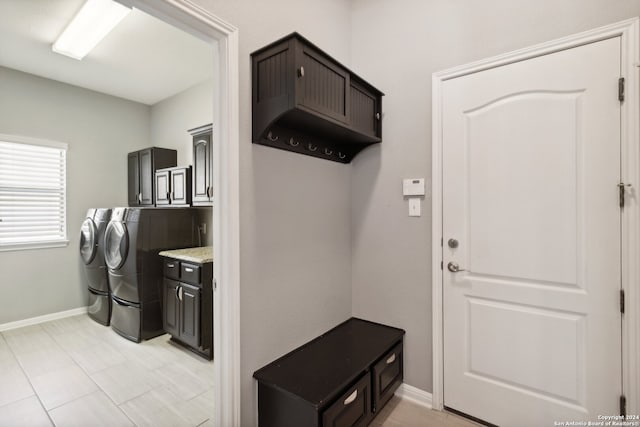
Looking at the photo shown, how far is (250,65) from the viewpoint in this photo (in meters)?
1.48

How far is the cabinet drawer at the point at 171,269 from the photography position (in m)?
2.81

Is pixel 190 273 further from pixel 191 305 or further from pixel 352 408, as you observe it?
pixel 352 408

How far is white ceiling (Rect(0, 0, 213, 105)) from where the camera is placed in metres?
2.36

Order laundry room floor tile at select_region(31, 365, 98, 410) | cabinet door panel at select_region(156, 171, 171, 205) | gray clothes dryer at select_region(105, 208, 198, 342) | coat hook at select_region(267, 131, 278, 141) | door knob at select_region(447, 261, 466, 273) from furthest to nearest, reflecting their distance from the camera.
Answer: cabinet door panel at select_region(156, 171, 171, 205) < gray clothes dryer at select_region(105, 208, 198, 342) < laundry room floor tile at select_region(31, 365, 98, 410) < door knob at select_region(447, 261, 466, 273) < coat hook at select_region(267, 131, 278, 141)

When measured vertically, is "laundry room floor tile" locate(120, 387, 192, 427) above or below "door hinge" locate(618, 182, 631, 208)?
below

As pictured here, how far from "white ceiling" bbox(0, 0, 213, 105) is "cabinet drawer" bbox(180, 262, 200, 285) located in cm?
184

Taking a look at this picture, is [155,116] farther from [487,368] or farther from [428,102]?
[487,368]

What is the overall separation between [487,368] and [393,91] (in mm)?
1880

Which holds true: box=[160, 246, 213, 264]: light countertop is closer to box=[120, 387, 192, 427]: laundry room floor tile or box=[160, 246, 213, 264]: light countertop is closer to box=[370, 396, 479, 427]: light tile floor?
box=[120, 387, 192, 427]: laundry room floor tile

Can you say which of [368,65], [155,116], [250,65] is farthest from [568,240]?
[155,116]

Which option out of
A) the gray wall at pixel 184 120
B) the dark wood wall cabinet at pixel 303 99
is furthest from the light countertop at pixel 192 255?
the dark wood wall cabinet at pixel 303 99

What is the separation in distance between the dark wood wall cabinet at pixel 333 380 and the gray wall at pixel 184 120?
87.3 inches

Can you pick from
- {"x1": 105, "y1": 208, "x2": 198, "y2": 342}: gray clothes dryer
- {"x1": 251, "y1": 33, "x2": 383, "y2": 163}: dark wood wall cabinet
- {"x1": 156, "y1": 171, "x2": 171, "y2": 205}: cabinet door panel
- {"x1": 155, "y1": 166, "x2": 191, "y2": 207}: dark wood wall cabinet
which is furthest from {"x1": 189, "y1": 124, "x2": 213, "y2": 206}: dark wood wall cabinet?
{"x1": 251, "y1": 33, "x2": 383, "y2": 163}: dark wood wall cabinet

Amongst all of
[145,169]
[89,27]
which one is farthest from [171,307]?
[89,27]
